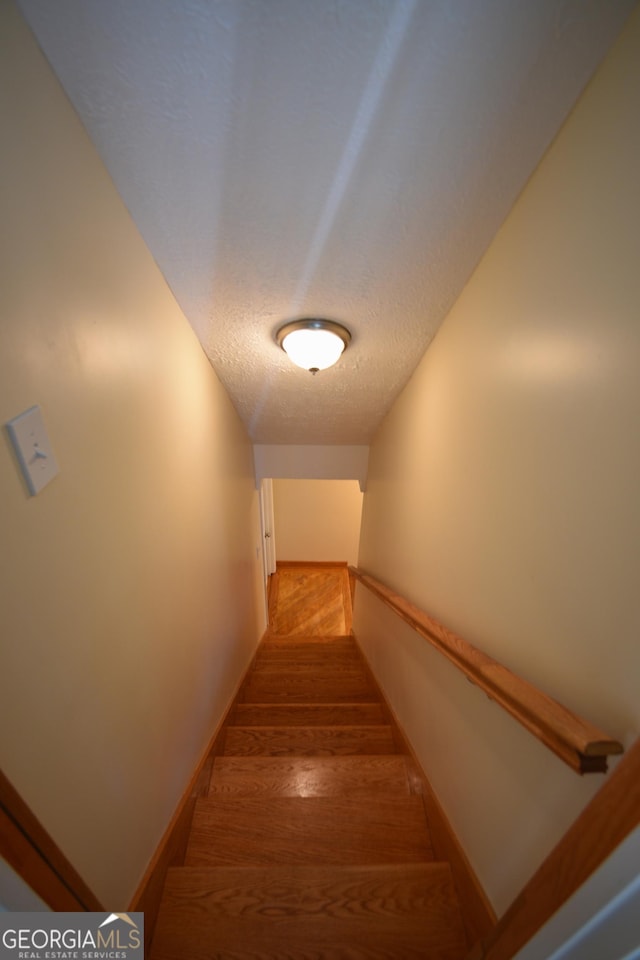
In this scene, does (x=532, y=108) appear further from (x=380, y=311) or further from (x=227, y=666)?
(x=227, y=666)

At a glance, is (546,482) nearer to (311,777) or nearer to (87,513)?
(87,513)

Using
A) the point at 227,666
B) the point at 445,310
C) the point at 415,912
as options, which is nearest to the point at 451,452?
the point at 445,310

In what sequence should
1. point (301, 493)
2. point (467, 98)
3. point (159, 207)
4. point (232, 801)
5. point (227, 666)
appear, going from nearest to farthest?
point (467, 98) → point (159, 207) → point (232, 801) → point (227, 666) → point (301, 493)

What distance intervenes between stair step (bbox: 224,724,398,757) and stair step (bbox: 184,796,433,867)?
350 millimetres

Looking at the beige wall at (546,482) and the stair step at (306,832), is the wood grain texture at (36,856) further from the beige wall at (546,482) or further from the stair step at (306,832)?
the beige wall at (546,482)

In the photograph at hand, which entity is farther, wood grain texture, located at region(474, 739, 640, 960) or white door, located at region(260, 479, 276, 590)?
white door, located at region(260, 479, 276, 590)

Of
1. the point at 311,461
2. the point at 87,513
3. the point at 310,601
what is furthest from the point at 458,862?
the point at 310,601

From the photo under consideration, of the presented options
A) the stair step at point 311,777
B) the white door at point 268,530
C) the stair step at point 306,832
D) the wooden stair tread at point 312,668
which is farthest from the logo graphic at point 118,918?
the white door at point 268,530

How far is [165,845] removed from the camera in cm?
96

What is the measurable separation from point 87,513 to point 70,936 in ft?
2.59

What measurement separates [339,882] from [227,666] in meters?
1.11

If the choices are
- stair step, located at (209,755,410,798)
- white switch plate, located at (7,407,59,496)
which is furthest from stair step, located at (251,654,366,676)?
white switch plate, located at (7,407,59,496)

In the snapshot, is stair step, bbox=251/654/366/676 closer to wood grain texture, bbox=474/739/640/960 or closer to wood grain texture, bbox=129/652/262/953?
wood grain texture, bbox=129/652/262/953

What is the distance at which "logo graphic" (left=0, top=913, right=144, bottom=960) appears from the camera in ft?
1.68
